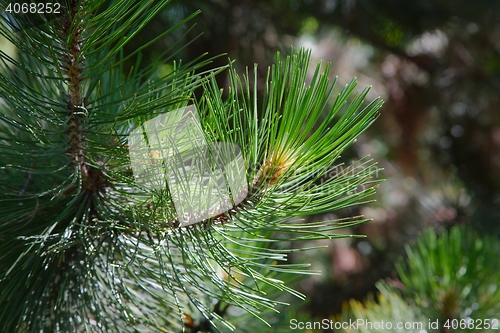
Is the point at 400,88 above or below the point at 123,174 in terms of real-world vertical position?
above

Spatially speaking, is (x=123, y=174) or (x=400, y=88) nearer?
(x=123, y=174)

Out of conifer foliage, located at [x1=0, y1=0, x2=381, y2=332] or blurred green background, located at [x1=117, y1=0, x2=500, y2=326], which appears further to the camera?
blurred green background, located at [x1=117, y1=0, x2=500, y2=326]

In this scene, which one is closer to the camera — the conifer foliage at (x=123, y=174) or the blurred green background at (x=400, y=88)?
the conifer foliage at (x=123, y=174)

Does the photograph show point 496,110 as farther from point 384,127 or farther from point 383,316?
point 383,316
